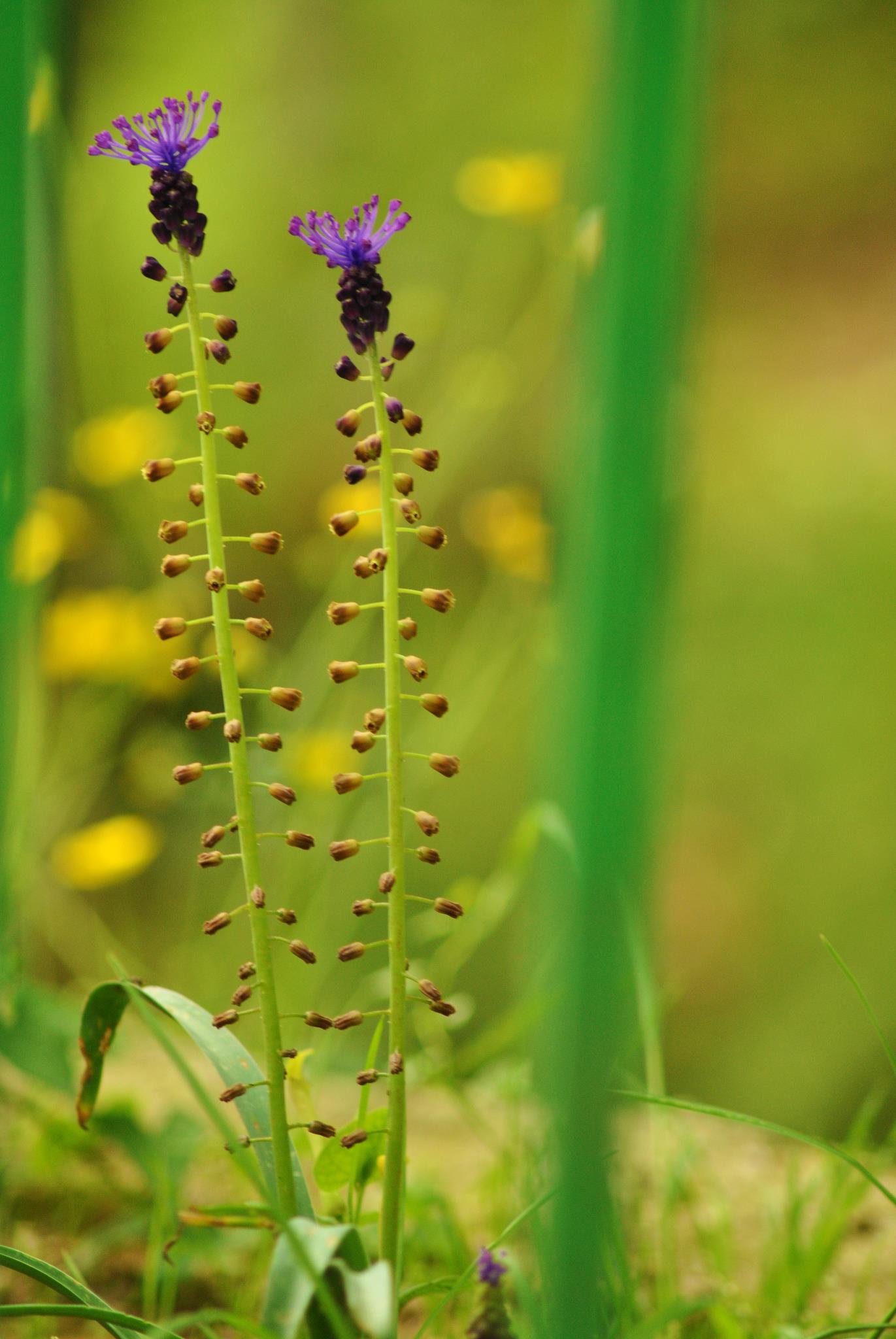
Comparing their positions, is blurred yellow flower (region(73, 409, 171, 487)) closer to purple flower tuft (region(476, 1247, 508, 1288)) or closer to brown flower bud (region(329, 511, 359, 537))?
brown flower bud (region(329, 511, 359, 537))

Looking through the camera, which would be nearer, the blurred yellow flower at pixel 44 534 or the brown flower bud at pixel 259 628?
the brown flower bud at pixel 259 628

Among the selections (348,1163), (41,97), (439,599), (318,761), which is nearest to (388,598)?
(439,599)

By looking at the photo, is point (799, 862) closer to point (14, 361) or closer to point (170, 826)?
point (170, 826)

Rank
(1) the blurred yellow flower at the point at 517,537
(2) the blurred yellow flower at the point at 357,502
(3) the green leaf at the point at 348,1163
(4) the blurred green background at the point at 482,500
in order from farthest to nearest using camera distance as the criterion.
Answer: (4) the blurred green background at the point at 482,500 < (1) the blurred yellow flower at the point at 517,537 < (2) the blurred yellow flower at the point at 357,502 < (3) the green leaf at the point at 348,1163

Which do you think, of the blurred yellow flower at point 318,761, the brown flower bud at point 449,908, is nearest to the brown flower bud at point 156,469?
the brown flower bud at point 449,908

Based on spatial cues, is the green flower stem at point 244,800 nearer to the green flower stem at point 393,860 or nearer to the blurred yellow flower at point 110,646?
the green flower stem at point 393,860

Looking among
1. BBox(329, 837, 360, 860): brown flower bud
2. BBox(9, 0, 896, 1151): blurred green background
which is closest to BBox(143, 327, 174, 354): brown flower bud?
BBox(329, 837, 360, 860): brown flower bud

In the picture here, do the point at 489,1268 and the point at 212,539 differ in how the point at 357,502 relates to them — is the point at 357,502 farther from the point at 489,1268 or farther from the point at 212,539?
the point at 489,1268

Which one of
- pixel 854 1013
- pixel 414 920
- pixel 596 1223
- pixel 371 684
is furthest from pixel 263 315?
pixel 596 1223
